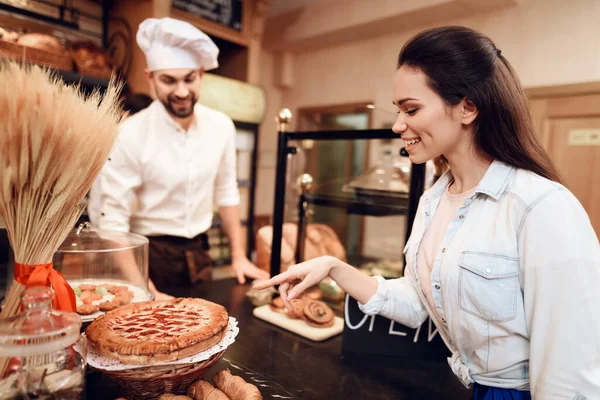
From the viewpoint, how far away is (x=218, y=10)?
360cm

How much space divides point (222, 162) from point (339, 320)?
106cm

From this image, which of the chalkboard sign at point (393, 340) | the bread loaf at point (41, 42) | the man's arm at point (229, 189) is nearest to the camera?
the chalkboard sign at point (393, 340)

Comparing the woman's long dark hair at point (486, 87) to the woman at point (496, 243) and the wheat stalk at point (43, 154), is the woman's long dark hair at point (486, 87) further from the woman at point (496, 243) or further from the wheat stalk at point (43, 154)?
the wheat stalk at point (43, 154)

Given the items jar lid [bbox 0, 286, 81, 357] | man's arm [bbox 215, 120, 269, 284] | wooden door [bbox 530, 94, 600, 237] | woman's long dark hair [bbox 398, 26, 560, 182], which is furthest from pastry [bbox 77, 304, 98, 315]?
wooden door [bbox 530, 94, 600, 237]

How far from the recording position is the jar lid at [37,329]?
0.53 metres

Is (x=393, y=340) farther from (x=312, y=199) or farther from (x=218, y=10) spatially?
(x=218, y=10)

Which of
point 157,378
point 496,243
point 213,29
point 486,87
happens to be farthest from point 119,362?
point 213,29

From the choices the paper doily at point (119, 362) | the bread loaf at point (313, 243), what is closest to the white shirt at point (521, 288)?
the paper doily at point (119, 362)

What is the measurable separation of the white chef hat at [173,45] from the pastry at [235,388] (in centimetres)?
136

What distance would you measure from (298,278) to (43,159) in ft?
2.00

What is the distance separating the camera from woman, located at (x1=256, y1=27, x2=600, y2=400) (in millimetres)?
769

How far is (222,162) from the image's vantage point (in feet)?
6.65

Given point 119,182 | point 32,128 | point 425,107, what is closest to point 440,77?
point 425,107

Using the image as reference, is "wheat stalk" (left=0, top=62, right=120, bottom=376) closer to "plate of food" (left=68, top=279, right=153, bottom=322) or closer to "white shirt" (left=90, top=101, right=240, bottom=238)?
"plate of food" (left=68, top=279, right=153, bottom=322)
